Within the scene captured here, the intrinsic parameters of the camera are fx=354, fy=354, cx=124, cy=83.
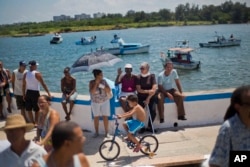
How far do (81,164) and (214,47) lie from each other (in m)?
57.9

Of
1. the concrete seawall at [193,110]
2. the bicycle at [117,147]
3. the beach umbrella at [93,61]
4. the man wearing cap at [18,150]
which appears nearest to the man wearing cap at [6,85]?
the concrete seawall at [193,110]

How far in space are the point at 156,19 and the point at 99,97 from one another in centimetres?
15118

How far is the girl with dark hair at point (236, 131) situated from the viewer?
9.38ft

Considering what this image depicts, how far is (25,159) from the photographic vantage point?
10.8ft

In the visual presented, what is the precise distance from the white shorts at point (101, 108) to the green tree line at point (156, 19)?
4998 inches

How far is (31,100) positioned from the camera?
8.77 m

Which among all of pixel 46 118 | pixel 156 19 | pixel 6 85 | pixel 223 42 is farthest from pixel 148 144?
pixel 156 19

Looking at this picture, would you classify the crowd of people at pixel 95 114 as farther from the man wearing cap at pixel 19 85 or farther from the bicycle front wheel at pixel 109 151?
the bicycle front wheel at pixel 109 151

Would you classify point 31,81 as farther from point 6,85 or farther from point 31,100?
point 6,85

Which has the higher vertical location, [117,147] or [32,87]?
[32,87]

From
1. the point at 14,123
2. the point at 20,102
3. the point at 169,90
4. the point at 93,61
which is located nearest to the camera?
the point at 14,123

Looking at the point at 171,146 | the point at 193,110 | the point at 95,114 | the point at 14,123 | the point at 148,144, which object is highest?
the point at 14,123

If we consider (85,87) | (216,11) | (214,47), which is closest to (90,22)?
(216,11)

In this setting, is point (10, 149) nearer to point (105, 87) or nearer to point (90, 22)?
point (105, 87)
